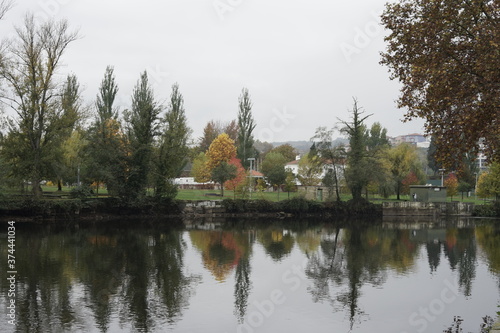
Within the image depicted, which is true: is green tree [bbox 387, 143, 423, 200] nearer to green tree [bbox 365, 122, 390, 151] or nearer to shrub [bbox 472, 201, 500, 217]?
shrub [bbox 472, 201, 500, 217]

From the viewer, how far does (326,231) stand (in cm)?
3609

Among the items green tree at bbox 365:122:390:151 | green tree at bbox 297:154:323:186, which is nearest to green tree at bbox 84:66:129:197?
green tree at bbox 297:154:323:186

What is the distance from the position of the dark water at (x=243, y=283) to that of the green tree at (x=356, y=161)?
18022 millimetres

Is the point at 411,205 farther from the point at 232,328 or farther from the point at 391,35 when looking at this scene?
the point at 232,328

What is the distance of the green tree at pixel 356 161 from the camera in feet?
157

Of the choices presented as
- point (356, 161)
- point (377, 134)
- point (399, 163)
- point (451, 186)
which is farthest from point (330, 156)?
point (377, 134)

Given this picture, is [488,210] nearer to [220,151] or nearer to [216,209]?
[216,209]

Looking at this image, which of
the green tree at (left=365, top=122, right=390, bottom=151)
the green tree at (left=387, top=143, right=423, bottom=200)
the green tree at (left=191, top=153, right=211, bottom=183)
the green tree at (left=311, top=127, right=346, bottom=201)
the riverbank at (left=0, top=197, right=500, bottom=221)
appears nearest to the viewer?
the riverbank at (left=0, top=197, right=500, bottom=221)

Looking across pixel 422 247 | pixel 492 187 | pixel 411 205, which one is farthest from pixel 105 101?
pixel 492 187

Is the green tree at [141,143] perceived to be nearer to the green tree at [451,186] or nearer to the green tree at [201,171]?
the green tree at [201,171]

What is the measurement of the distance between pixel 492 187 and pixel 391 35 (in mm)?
41953

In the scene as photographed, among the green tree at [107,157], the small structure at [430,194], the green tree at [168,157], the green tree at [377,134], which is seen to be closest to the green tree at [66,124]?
the green tree at [107,157]

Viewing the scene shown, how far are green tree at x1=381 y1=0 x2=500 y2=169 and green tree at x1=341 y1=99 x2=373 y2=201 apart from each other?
103ft

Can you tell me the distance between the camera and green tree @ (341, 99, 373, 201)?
157ft
